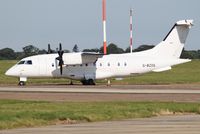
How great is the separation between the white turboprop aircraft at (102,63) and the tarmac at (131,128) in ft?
104

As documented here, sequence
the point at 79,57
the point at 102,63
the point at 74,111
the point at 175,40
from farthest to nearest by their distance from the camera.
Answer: the point at 175,40 < the point at 102,63 < the point at 79,57 < the point at 74,111

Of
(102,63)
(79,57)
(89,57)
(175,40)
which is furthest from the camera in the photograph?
(175,40)

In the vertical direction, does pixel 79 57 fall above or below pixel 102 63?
above

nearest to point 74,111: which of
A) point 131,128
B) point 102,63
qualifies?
point 131,128

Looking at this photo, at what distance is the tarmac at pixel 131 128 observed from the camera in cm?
1920

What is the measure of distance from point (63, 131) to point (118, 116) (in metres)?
6.39

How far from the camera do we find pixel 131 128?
804 inches

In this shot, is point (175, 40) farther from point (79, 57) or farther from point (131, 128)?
point (131, 128)

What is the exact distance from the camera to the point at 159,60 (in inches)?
2244

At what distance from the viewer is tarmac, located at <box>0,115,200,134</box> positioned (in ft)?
63.0

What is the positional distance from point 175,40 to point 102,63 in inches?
310

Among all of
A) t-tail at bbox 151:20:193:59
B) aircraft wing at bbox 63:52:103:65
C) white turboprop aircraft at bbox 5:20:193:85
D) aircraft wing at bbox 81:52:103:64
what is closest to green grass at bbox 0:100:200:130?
white turboprop aircraft at bbox 5:20:193:85

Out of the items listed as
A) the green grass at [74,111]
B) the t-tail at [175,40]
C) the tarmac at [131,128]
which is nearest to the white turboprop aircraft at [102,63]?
the t-tail at [175,40]

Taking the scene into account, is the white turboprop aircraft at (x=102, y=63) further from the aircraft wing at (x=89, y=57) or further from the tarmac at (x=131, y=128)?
the tarmac at (x=131, y=128)
